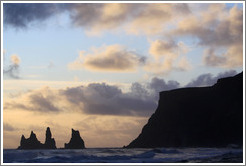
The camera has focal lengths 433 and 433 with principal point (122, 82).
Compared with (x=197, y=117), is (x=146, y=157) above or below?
below

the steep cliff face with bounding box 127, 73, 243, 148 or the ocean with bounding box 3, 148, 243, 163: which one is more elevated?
the steep cliff face with bounding box 127, 73, 243, 148

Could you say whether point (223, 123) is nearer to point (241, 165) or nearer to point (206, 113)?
point (206, 113)

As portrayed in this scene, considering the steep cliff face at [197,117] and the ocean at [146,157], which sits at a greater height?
the steep cliff face at [197,117]

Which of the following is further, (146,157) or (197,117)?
(197,117)

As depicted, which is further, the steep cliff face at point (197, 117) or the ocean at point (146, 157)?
the steep cliff face at point (197, 117)

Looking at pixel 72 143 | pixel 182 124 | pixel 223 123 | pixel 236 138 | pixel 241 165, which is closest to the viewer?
pixel 241 165

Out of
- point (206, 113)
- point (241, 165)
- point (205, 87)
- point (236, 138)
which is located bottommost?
point (241, 165)

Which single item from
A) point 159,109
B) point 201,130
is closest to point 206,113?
point 201,130

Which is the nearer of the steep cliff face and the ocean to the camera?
the ocean
